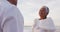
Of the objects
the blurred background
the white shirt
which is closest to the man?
the white shirt

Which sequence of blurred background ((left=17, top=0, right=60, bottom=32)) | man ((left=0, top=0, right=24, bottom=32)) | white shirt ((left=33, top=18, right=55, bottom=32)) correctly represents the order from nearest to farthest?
man ((left=0, top=0, right=24, bottom=32)) → white shirt ((left=33, top=18, right=55, bottom=32)) → blurred background ((left=17, top=0, right=60, bottom=32))

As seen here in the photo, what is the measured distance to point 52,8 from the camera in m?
2.94

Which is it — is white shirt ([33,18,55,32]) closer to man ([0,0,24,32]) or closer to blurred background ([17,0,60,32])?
blurred background ([17,0,60,32])

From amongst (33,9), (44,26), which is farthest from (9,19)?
(33,9)

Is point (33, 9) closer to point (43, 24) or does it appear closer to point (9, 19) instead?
point (43, 24)

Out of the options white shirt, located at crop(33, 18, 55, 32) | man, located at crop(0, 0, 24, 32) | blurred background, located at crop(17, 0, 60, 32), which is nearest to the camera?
man, located at crop(0, 0, 24, 32)

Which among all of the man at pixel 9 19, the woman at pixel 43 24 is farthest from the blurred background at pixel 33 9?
the man at pixel 9 19

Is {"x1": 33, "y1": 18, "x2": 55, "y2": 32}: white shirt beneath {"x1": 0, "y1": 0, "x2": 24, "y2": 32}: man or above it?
beneath

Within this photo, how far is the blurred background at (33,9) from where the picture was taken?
288 centimetres

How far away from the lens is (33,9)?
2.94 meters

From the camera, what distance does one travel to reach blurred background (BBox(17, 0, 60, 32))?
2.88 metres

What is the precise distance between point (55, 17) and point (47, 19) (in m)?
0.84

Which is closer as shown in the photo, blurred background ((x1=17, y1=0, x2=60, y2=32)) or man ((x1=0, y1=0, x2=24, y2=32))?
man ((x1=0, y1=0, x2=24, y2=32))

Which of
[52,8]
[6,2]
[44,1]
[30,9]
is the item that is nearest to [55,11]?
[52,8]
